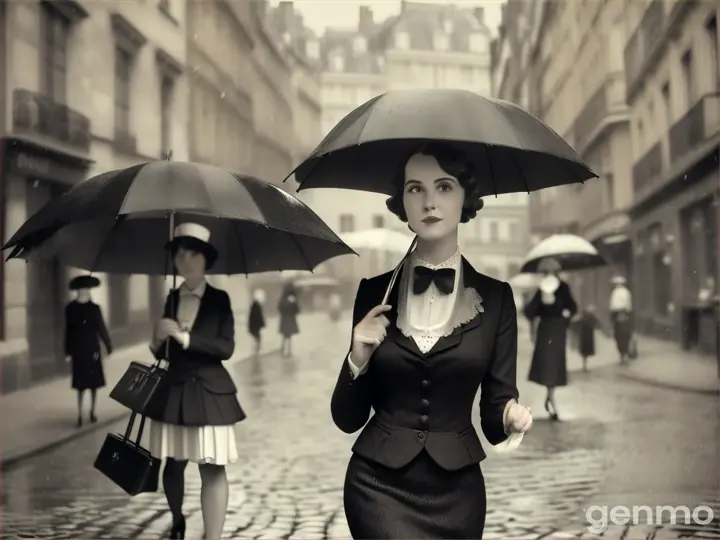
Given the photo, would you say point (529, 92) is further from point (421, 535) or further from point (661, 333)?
point (421, 535)

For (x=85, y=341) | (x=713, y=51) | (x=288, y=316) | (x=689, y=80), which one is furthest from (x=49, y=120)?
(x=713, y=51)

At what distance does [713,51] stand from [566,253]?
1314 mm

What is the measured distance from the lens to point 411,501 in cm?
216

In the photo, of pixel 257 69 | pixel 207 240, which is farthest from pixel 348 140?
pixel 257 69

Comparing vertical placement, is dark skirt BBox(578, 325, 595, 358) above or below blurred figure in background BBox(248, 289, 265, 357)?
below

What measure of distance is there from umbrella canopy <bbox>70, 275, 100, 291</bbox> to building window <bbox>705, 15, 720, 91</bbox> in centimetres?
350

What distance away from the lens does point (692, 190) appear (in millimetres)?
4293

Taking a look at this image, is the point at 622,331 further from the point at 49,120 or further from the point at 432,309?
the point at 49,120

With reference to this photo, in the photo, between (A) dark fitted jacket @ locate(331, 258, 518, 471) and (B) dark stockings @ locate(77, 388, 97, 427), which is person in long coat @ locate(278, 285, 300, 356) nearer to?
(B) dark stockings @ locate(77, 388, 97, 427)

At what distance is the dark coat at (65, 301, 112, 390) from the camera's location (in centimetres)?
438

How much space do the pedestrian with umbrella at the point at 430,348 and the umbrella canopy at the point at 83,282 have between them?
2433mm

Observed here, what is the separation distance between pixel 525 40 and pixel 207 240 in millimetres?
2347

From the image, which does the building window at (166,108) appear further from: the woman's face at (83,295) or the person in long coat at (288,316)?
the person in long coat at (288,316)

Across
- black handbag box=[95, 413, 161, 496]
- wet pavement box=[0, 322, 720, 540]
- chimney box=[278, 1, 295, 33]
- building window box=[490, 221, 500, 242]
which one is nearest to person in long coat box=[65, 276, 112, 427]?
wet pavement box=[0, 322, 720, 540]
